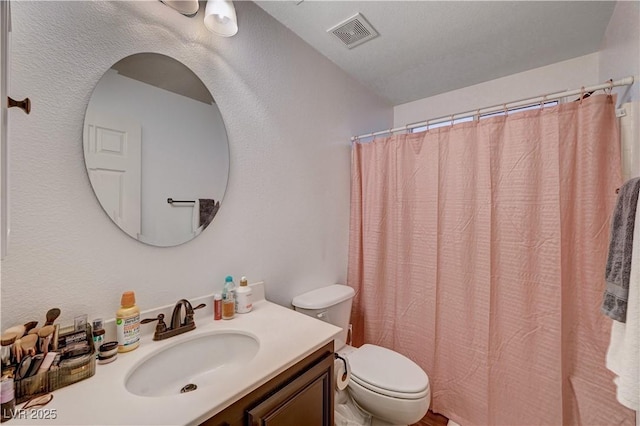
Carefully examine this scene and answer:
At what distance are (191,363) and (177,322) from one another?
0.16m

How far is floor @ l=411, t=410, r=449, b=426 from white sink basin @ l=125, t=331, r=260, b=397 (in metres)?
1.29

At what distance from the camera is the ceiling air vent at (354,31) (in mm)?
1380

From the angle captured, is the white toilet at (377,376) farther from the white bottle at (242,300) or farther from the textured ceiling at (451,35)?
the textured ceiling at (451,35)

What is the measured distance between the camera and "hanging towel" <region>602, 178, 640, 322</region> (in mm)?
775

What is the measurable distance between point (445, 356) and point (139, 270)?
175 centimetres

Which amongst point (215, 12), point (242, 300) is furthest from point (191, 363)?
point (215, 12)

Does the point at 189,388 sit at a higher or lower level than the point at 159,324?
lower

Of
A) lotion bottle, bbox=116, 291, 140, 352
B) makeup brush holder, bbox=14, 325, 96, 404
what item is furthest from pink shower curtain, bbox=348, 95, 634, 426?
makeup brush holder, bbox=14, 325, 96, 404

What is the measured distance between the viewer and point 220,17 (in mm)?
1026

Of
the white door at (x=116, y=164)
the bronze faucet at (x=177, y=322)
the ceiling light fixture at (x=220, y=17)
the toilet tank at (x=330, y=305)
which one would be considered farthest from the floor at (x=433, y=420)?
the ceiling light fixture at (x=220, y=17)

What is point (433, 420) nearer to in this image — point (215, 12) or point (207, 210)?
point (207, 210)

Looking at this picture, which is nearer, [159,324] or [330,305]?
[159,324]

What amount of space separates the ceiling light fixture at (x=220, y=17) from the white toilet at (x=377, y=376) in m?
1.38

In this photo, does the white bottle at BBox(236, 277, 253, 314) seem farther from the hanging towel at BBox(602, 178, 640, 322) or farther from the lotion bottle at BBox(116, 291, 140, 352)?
the hanging towel at BBox(602, 178, 640, 322)
